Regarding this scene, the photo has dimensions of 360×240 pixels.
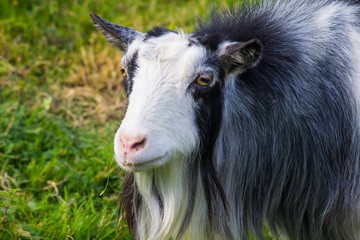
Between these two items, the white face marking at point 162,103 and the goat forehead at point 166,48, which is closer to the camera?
the white face marking at point 162,103

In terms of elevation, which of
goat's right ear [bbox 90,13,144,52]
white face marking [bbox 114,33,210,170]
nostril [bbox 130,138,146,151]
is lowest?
nostril [bbox 130,138,146,151]

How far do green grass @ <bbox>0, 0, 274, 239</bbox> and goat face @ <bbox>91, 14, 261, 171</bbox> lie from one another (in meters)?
1.21

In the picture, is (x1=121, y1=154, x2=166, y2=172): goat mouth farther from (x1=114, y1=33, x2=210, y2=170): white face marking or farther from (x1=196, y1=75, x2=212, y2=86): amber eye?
(x1=196, y1=75, x2=212, y2=86): amber eye

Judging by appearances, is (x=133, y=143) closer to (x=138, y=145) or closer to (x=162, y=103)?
(x=138, y=145)

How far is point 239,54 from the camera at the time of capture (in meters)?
3.37

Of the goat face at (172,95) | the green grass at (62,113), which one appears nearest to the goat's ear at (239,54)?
the goat face at (172,95)

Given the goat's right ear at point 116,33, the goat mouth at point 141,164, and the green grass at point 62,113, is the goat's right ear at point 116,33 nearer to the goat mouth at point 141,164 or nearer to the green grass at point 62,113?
the green grass at point 62,113

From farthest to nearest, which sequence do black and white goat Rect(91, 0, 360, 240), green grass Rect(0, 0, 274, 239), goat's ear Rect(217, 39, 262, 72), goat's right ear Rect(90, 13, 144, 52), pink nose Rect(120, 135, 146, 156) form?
green grass Rect(0, 0, 274, 239)
goat's right ear Rect(90, 13, 144, 52)
black and white goat Rect(91, 0, 360, 240)
goat's ear Rect(217, 39, 262, 72)
pink nose Rect(120, 135, 146, 156)

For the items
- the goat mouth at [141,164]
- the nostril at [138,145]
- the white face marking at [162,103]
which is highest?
the white face marking at [162,103]

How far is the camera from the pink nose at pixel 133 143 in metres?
3.12

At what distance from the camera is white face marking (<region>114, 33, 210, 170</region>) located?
317cm

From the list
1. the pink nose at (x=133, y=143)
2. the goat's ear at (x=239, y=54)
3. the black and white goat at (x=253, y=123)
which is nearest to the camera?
the pink nose at (x=133, y=143)

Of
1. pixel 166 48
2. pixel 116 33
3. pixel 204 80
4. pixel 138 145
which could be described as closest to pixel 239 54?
pixel 204 80

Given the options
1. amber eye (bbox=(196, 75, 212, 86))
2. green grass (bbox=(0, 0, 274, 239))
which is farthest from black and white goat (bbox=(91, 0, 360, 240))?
green grass (bbox=(0, 0, 274, 239))
